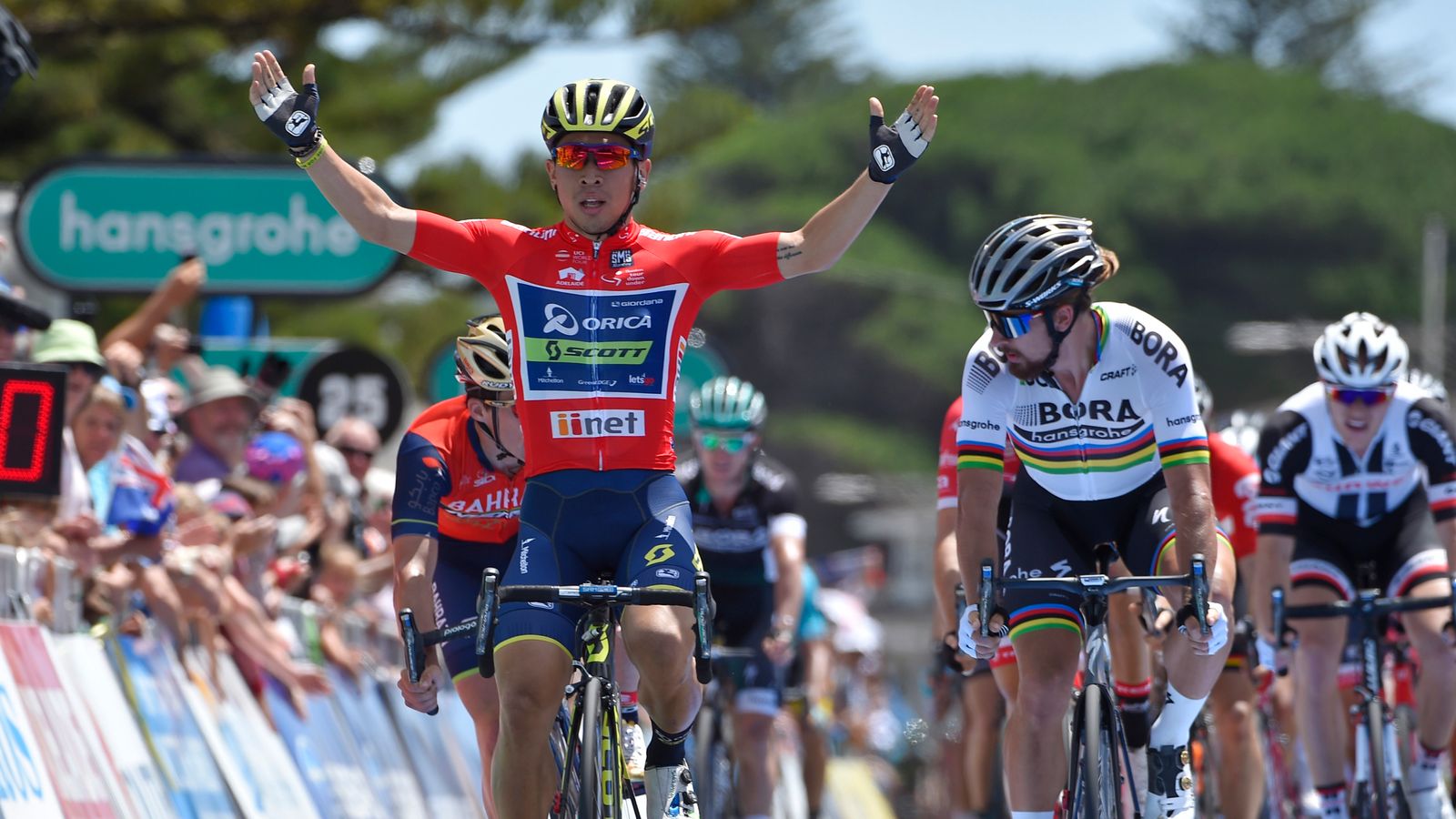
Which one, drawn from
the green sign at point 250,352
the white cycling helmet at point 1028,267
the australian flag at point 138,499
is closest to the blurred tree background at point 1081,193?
the green sign at point 250,352

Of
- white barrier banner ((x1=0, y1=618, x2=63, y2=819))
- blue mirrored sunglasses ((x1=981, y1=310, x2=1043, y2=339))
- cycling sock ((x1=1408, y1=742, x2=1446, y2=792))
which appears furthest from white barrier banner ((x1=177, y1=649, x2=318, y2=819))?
cycling sock ((x1=1408, y1=742, x2=1446, y2=792))

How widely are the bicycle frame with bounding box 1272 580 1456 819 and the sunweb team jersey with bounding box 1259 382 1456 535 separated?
50 cm

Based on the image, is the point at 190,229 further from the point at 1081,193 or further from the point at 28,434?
the point at 1081,193

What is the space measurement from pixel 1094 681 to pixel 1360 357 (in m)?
3.16

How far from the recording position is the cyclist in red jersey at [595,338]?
7051 mm

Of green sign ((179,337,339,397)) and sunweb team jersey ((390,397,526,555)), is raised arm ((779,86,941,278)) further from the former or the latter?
green sign ((179,337,339,397))

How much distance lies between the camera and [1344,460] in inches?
415

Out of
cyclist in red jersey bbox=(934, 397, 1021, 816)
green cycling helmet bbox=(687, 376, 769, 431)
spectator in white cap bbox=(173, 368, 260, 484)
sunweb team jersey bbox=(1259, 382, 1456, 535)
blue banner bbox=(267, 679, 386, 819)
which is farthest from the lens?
spectator in white cap bbox=(173, 368, 260, 484)

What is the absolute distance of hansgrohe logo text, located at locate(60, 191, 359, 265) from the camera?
14.4 m

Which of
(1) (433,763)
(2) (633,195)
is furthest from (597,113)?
(1) (433,763)

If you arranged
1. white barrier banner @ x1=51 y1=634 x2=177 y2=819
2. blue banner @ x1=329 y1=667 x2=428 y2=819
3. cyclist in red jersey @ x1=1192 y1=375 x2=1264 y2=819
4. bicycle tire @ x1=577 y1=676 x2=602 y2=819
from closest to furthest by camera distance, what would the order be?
bicycle tire @ x1=577 y1=676 x2=602 y2=819, white barrier banner @ x1=51 y1=634 x2=177 y2=819, cyclist in red jersey @ x1=1192 y1=375 x2=1264 y2=819, blue banner @ x1=329 y1=667 x2=428 y2=819

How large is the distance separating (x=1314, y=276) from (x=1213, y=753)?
69882 millimetres

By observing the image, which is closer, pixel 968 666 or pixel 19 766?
pixel 19 766

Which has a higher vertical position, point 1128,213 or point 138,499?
point 1128,213
